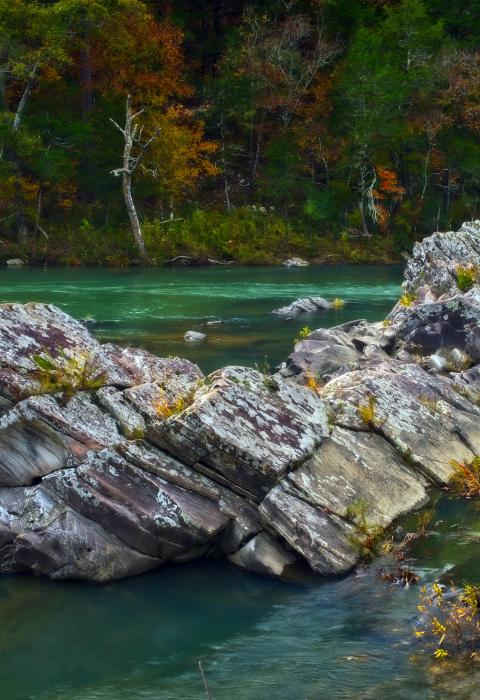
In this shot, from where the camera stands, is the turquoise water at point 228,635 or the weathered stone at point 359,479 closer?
the turquoise water at point 228,635

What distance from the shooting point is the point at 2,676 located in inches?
316

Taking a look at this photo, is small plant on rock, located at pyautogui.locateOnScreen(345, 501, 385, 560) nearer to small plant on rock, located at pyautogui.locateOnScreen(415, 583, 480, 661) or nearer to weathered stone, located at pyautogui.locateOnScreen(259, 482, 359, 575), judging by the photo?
weathered stone, located at pyautogui.locateOnScreen(259, 482, 359, 575)

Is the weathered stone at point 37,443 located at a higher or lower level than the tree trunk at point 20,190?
lower

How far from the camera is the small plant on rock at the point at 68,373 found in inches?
443

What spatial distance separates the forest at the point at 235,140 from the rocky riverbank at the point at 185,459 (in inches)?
1519

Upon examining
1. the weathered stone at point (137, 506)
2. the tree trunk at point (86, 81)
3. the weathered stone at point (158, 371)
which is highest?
the tree trunk at point (86, 81)

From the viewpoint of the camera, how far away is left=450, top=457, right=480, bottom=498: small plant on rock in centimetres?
1222

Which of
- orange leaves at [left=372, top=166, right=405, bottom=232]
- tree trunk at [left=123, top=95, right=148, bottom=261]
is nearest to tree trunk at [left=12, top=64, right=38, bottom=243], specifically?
tree trunk at [left=123, top=95, right=148, bottom=261]

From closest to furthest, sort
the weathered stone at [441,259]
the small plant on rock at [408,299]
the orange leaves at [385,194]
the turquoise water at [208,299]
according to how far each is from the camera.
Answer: the weathered stone at [441,259], the small plant on rock at [408,299], the turquoise water at [208,299], the orange leaves at [385,194]

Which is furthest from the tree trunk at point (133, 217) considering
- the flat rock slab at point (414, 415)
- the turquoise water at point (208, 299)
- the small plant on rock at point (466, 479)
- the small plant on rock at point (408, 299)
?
the small plant on rock at point (466, 479)

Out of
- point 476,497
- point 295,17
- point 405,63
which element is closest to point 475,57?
point 405,63

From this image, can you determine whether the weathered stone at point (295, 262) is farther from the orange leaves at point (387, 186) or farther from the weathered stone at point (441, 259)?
the weathered stone at point (441, 259)

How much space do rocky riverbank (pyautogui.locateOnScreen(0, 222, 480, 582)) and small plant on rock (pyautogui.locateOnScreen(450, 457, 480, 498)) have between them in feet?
0.43

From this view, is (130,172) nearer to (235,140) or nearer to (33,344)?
(235,140)
